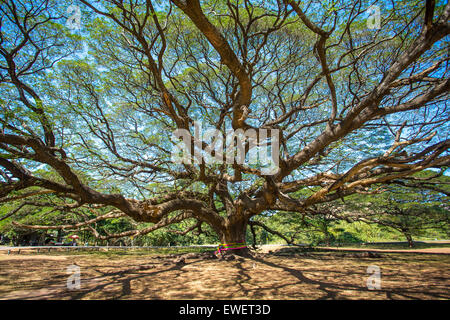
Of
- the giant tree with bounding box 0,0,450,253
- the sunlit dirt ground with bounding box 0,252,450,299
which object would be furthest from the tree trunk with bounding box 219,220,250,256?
the sunlit dirt ground with bounding box 0,252,450,299

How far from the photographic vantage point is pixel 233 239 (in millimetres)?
7477

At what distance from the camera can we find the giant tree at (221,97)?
3.87 metres

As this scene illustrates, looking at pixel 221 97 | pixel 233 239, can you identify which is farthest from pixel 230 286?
pixel 221 97

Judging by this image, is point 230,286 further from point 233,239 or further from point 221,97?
point 221,97

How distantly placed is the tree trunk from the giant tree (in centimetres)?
6

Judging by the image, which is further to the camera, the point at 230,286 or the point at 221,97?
the point at 221,97

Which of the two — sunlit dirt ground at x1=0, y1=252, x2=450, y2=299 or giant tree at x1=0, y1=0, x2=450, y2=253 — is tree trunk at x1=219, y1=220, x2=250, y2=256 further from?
sunlit dirt ground at x1=0, y1=252, x2=450, y2=299

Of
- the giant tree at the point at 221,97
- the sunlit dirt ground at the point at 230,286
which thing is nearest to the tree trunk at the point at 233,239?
the giant tree at the point at 221,97

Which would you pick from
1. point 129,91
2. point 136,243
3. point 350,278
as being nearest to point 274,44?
point 129,91

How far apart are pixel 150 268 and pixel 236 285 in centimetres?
291

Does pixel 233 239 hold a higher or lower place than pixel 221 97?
lower

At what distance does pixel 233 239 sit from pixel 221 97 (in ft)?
15.9

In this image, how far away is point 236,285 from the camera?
367 cm
